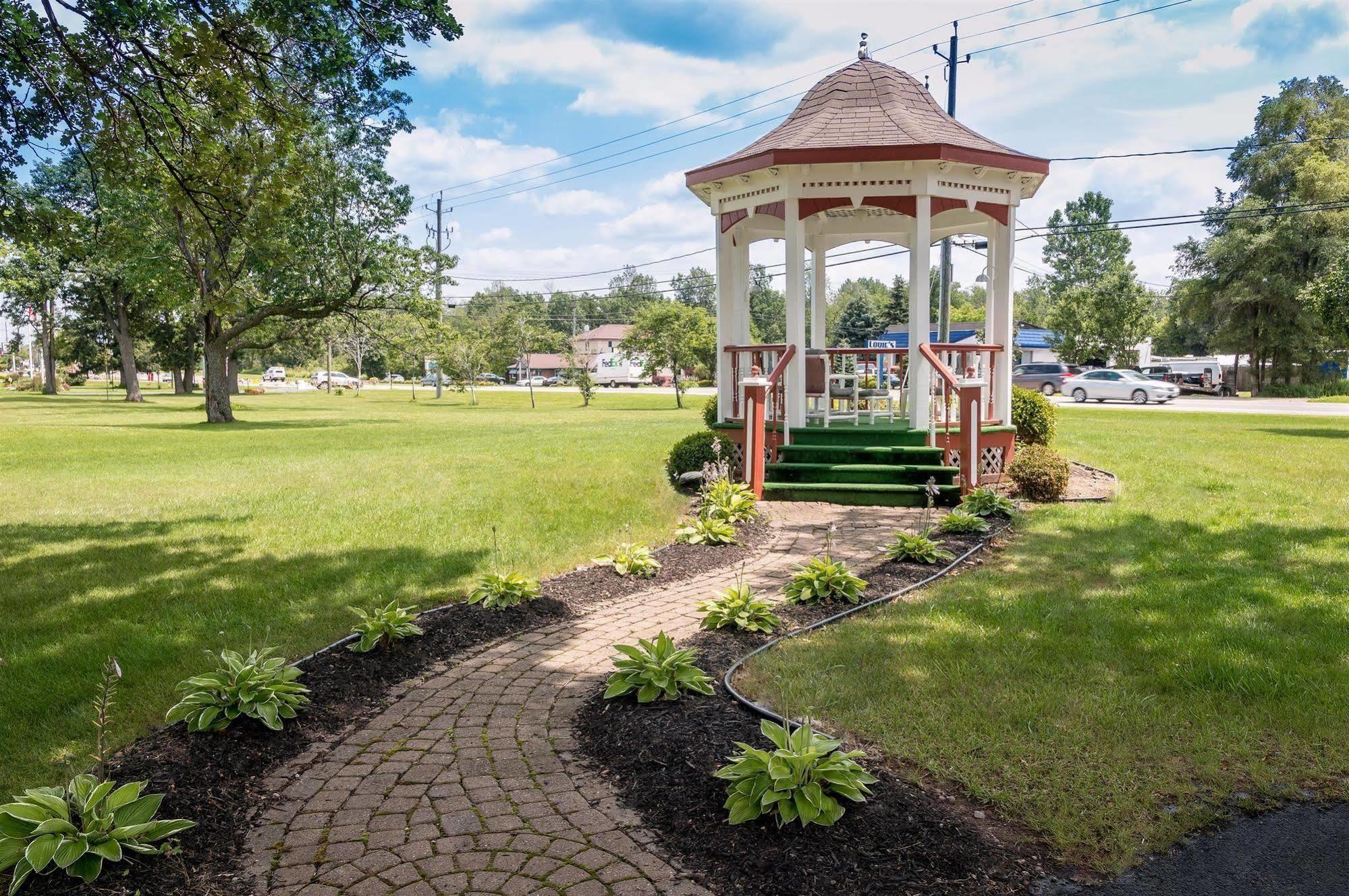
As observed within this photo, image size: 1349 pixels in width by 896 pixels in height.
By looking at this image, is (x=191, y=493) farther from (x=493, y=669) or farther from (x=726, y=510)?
(x=493, y=669)

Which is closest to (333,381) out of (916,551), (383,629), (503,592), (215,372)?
(215,372)

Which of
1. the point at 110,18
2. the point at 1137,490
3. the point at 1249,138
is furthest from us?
the point at 1249,138

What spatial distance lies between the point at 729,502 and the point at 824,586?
105 inches

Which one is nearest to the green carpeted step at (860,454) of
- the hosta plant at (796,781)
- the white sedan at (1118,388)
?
the hosta plant at (796,781)

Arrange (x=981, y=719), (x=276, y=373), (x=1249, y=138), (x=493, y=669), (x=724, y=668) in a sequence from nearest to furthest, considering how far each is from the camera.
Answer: (x=981, y=719), (x=724, y=668), (x=493, y=669), (x=1249, y=138), (x=276, y=373)

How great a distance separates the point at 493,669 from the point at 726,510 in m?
3.64

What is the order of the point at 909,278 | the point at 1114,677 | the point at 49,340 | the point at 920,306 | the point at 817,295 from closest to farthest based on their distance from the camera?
the point at 1114,677 → the point at 920,306 → the point at 909,278 → the point at 817,295 → the point at 49,340

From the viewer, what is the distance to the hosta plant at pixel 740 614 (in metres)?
5.10

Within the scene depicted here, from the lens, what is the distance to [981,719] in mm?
3719

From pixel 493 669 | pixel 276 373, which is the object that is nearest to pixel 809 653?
pixel 493 669

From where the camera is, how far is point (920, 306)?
9734 mm

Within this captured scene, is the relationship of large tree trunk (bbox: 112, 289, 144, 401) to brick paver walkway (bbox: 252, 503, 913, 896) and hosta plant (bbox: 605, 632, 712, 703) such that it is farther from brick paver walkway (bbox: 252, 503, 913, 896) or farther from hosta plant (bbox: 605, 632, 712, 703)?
hosta plant (bbox: 605, 632, 712, 703)

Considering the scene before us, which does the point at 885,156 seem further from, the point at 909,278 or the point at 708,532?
the point at 708,532

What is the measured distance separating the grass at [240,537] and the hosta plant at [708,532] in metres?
0.52
